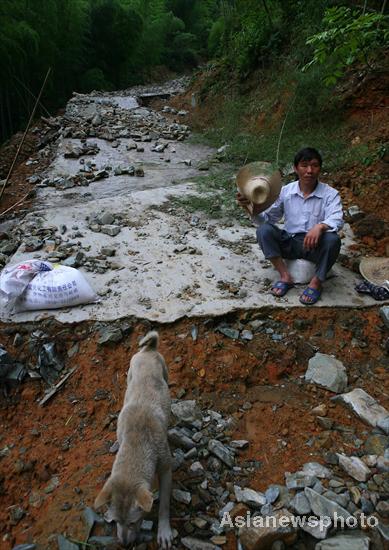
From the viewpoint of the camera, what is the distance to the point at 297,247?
392cm

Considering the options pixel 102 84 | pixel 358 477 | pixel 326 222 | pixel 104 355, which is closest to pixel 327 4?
pixel 326 222

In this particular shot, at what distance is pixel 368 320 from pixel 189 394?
1.70 metres

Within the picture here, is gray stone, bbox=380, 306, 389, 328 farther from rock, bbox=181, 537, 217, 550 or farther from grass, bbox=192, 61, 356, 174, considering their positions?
grass, bbox=192, 61, 356, 174

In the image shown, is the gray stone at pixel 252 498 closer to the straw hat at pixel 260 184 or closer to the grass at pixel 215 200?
the straw hat at pixel 260 184

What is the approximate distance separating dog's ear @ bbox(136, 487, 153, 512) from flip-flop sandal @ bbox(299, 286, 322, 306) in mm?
2290

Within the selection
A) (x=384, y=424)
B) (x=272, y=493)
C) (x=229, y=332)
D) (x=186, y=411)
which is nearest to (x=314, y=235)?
(x=229, y=332)

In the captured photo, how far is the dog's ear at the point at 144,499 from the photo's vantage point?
182 centimetres

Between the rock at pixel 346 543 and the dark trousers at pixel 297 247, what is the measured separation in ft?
6.84

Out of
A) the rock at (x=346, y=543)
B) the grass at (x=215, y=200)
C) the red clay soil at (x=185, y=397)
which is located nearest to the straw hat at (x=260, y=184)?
the red clay soil at (x=185, y=397)

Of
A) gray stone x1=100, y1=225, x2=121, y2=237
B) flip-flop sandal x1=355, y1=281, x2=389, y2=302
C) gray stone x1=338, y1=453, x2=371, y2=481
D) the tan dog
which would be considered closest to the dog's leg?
the tan dog

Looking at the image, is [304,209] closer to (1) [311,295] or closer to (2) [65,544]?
(1) [311,295]

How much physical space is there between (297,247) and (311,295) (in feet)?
1.61

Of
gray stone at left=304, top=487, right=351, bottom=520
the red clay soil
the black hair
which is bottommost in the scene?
the red clay soil

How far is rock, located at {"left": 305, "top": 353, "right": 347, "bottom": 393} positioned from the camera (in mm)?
3092
